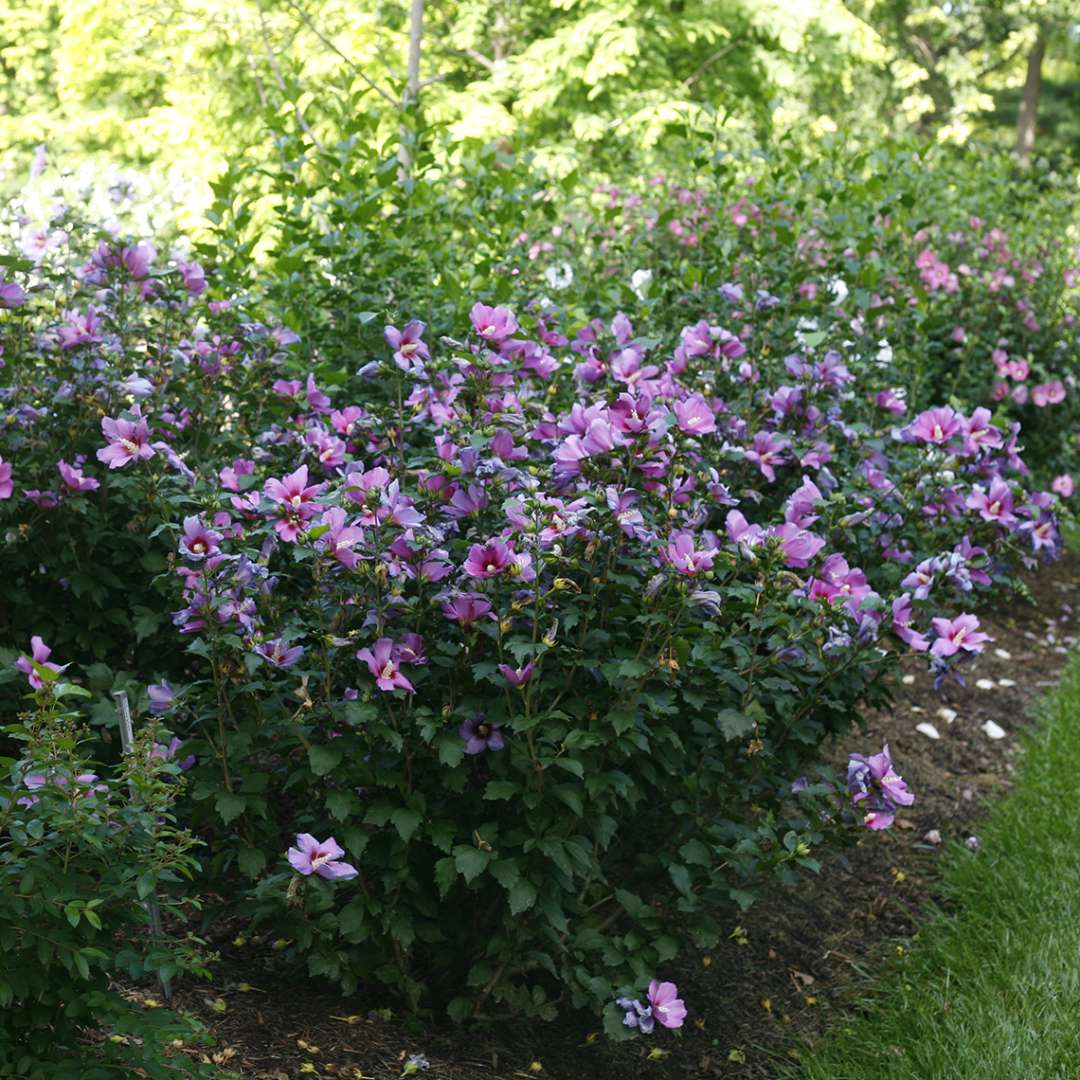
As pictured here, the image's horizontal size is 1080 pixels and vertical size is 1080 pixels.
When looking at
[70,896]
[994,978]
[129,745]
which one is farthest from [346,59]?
[994,978]

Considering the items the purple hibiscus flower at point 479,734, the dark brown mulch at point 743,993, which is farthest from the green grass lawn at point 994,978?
the purple hibiscus flower at point 479,734

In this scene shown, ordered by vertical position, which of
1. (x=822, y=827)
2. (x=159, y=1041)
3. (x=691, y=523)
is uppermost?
(x=691, y=523)

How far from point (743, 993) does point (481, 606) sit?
131 centimetres

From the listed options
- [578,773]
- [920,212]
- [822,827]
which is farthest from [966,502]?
[920,212]

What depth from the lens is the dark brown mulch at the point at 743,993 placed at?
2.45m

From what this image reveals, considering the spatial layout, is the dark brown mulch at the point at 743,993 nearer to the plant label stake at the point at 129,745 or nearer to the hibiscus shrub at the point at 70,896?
the plant label stake at the point at 129,745

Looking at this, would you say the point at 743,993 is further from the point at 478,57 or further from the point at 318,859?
the point at 478,57

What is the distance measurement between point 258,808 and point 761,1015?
1.30m

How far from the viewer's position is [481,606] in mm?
2207

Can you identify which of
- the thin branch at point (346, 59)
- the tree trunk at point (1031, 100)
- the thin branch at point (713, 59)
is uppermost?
the thin branch at point (346, 59)

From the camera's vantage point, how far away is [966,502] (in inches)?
111

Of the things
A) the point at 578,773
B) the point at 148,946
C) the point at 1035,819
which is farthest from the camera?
the point at 1035,819

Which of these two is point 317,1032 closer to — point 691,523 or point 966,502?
point 691,523

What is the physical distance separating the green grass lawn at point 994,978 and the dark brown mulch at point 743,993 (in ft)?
0.35
